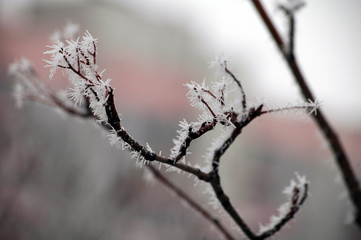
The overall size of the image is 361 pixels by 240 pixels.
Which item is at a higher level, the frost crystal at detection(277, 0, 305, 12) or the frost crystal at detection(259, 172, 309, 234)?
the frost crystal at detection(277, 0, 305, 12)

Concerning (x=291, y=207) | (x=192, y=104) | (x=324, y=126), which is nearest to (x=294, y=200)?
(x=291, y=207)

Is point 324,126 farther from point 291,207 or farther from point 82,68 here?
point 82,68

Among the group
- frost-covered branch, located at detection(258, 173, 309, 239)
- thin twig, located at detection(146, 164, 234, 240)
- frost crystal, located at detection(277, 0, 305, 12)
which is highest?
frost crystal, located at detection(277, 0, 305, 12)

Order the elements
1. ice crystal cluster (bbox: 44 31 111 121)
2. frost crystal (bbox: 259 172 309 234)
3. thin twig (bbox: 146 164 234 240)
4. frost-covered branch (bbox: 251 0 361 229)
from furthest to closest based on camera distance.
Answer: frost-covered branch (bbox: 251 0 361 229) → thin twig (bbox: 146 164 234 240) → frost crystal (bbox: 259 172 309 234) → ice crystal cluster (bbox: 44 31 111 121)

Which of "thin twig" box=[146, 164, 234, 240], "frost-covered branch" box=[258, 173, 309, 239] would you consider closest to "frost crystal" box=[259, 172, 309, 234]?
"frost-covered branch" box=[258, 173, 309, 239]

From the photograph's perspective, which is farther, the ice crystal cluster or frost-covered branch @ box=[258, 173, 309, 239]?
frost-covered branch @ box=[258, 173, 309, 239]

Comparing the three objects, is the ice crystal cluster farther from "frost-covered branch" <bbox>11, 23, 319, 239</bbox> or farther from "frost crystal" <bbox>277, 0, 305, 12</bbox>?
"frost crystal" <bbox>277, 0, 305, 12</bbox>

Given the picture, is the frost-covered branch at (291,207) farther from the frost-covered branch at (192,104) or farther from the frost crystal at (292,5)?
the frost crystal at (292,5)

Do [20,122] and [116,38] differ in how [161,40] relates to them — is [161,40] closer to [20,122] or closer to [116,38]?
[116,38]

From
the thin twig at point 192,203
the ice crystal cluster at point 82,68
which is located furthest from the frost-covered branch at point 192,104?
the thin twig at point 192,203
